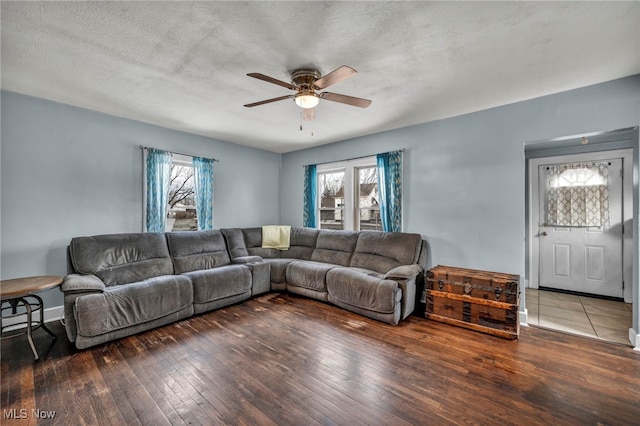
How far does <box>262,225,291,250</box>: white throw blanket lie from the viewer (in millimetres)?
4859

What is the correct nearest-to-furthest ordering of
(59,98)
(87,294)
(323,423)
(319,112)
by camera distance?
(323,423) → (87,294) → (59,98) → (319,112)

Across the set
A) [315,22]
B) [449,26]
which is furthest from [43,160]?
[449,26]

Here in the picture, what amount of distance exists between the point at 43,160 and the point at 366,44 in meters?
3.71

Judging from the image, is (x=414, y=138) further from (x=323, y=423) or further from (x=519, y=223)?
(x=323, y=423)

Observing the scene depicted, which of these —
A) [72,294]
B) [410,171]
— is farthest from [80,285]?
[410,171]

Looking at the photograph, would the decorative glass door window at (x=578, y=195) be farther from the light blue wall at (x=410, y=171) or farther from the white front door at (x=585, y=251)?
the light blue wall at (x=410, y=171)

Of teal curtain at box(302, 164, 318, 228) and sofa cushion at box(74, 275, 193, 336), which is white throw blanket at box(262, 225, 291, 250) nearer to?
teal curtain at box(302, 164, 318, 228)

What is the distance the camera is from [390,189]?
4.12 metres

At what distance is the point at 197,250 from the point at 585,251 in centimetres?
587

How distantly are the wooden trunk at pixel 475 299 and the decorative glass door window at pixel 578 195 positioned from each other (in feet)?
7.41

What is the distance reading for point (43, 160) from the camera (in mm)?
3066

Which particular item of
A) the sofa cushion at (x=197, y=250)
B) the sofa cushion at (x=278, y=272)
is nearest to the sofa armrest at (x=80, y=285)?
the sofa cushion at (x=197, y=250)

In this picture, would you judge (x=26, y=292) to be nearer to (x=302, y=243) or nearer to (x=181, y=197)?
(x=181, y=197)

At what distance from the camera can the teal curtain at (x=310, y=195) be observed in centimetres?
525
